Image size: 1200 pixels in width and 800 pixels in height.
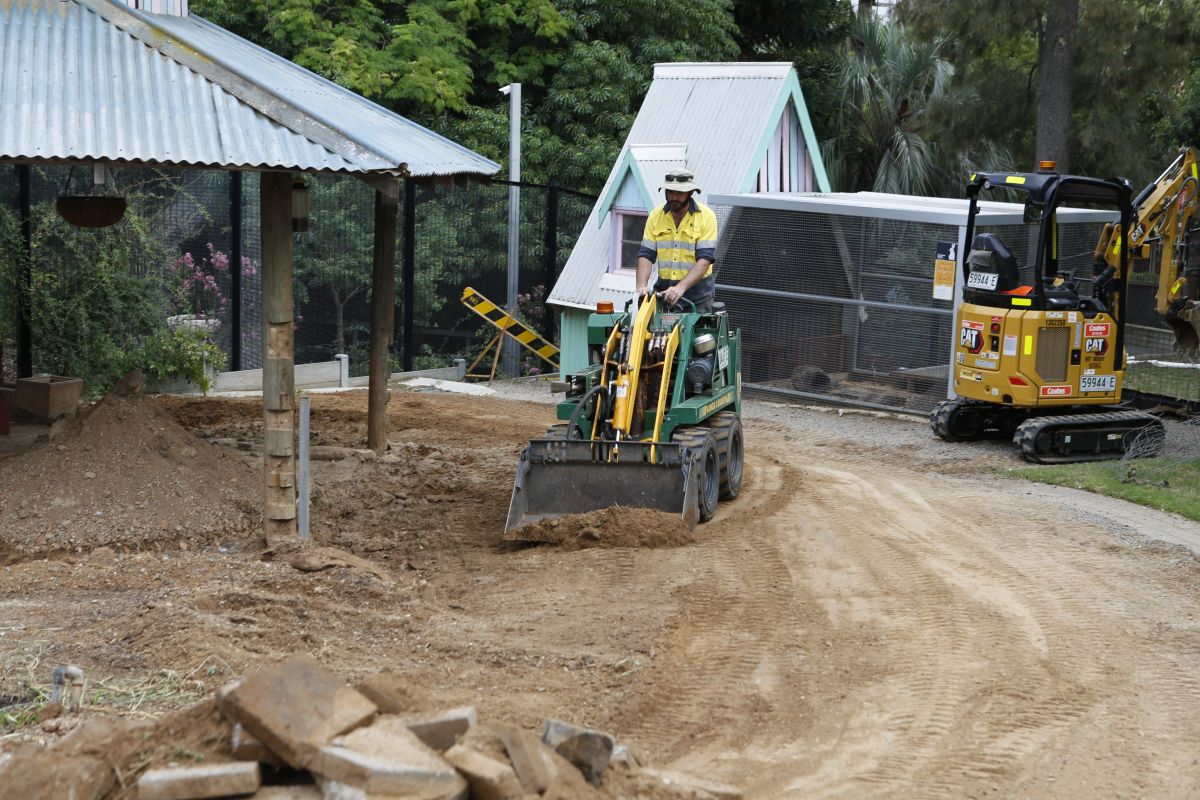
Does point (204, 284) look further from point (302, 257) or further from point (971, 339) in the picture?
point (971, 339)

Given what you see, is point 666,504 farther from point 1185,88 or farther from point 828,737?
point 1185,88

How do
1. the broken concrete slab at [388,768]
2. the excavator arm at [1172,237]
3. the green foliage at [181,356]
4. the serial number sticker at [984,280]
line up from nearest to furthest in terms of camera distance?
the broken concrete slab at [388,768] < the serial number sticker at [984,280] < the excavator arm at [1172,237] < the green foliage at [181,356]

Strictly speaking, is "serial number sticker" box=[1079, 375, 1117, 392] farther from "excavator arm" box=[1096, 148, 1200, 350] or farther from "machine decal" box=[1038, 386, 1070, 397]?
"excavator arm" box=[1096, 148, 1200, 350]

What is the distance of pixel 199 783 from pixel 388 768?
66 centimetres

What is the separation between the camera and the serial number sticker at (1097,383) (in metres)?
14.4

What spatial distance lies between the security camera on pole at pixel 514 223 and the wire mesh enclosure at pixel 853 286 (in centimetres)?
320

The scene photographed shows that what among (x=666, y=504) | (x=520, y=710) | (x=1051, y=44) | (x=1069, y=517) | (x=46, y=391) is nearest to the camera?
(x=520, y=710)

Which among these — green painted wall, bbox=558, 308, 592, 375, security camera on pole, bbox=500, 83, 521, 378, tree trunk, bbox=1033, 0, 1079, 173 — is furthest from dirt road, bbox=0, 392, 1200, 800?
tree trunk, bbox=1033, 0, 1079, 173

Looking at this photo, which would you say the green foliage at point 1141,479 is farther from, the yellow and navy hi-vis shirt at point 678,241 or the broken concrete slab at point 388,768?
the broken concrete slab at point 388,768

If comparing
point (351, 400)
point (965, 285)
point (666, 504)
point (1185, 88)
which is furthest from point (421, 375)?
point (1185, 88)

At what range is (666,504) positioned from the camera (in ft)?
33.3

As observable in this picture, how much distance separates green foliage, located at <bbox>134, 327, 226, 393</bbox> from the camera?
16.1 meters

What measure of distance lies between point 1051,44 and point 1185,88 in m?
5.58

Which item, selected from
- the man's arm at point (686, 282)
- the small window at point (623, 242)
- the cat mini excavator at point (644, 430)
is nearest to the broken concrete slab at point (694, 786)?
the cat mini excavator at point (644, 430)
